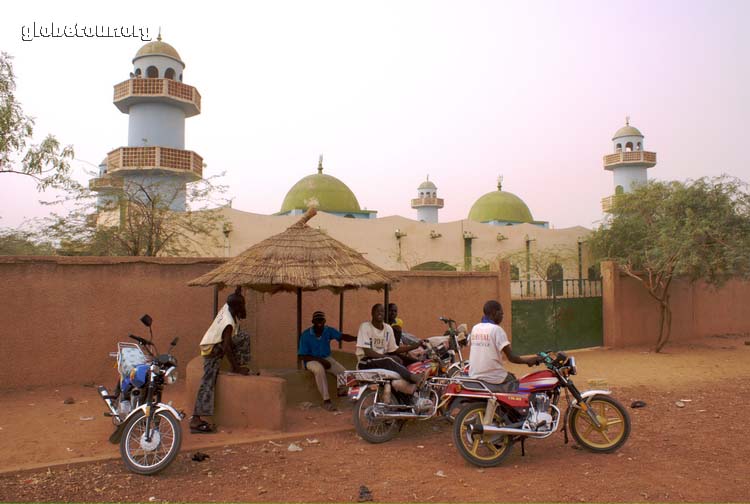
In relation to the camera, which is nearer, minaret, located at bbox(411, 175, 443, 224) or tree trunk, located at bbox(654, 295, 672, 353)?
tree trunk, located at bbox(654, 295, 672, 353)

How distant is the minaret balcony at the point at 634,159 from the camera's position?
3688 centimetres

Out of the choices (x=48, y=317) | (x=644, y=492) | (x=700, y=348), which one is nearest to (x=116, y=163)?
(x=48, y=317)

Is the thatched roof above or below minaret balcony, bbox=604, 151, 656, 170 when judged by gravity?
below

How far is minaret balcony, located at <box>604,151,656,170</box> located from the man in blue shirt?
34575 mm

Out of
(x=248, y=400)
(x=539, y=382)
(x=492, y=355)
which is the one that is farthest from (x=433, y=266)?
(x=492, y=355)

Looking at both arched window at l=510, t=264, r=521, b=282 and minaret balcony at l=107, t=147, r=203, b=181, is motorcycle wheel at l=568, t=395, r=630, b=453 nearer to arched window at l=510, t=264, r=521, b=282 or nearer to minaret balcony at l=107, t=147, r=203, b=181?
minaret balcony at l=107, t=147, r=203, b=181

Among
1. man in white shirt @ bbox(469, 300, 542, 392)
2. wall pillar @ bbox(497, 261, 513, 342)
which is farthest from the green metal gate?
man in white shirt @ bbox(469, 300, 542, 392)

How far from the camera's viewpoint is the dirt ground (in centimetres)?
458

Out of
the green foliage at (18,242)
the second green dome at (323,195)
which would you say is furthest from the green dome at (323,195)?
the green foliage at (18,242)

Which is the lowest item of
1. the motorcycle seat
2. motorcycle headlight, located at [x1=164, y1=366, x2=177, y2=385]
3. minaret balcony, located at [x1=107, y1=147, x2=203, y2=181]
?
the motorcycle seat

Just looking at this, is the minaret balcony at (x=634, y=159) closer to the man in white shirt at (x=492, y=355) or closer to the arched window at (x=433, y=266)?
the arched window at (x=433, y=266)

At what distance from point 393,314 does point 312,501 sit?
3.80 m

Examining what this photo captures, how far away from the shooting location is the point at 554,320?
44.6 feet

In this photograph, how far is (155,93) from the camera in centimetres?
2403
